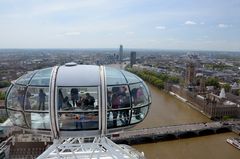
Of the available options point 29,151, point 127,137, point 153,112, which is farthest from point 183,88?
point 29,151

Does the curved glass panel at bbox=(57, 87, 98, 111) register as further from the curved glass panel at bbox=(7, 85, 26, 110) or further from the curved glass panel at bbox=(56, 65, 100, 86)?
the curved glass panel at bbox=(7, 85, 26, 110)

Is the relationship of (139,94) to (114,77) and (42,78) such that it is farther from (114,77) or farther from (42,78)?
(42,78)

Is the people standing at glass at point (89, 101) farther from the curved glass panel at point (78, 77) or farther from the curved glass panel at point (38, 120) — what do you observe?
the curved glass panel at point (38, 120)

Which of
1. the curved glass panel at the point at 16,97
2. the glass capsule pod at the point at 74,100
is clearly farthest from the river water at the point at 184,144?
the curved glass panel at the point at 16,97

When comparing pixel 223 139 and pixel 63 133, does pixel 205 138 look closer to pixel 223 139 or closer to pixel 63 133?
pixel 223 139

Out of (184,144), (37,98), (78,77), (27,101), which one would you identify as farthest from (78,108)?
(184,144)

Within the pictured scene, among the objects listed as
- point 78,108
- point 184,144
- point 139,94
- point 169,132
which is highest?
point 139,94
